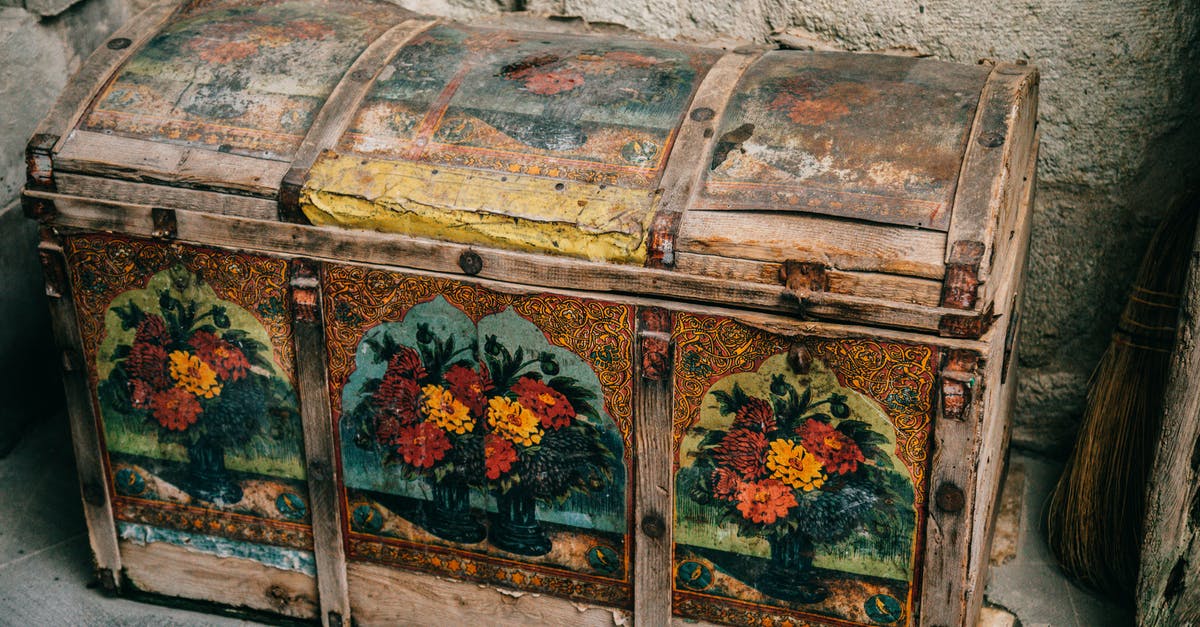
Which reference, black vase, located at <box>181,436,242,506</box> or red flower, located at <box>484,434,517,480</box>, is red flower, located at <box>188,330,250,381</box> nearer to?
black vase, located at <box>181,436,242,506</box>

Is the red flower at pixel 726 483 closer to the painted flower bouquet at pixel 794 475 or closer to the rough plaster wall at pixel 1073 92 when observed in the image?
the painted flower bouquet at pixel 794 475

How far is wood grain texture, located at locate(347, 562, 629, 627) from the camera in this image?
9.95 ft

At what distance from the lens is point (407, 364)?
2.91 meters

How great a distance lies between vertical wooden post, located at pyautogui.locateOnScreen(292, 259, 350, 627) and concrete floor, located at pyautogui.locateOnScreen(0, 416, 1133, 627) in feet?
0.92

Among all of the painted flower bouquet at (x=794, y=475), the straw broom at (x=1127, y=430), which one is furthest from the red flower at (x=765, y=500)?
the straw broom at (x=1127, y=430)

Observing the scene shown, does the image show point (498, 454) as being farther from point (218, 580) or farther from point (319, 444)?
point (218, 580)

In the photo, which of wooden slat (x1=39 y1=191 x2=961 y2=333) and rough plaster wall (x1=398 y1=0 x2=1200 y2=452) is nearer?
wooden slat (x1=39 y1=191 x2=961 y2=333)

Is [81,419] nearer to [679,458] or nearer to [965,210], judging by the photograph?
[679,458]

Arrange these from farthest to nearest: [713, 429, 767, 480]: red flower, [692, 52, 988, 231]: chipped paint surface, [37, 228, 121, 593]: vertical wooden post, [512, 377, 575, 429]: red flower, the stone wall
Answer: the stone wall < [37, 228, 121, 593]: vertical wooden post < [512, 377, 575, 429]: red flower < [713, 429, 767, 480]: red flower < [692, 52, 988, 231]: chipped paint surface

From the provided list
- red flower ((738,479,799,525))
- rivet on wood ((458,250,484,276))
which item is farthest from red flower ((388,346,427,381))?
red flower ((738,479,799,525))

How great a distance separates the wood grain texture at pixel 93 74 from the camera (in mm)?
3031

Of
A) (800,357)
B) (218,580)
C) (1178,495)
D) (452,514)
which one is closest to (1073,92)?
(1178,495)

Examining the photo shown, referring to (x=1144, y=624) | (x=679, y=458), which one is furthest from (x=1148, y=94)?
(x=679, y=458)

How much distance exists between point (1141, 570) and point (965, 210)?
3.44 feet
